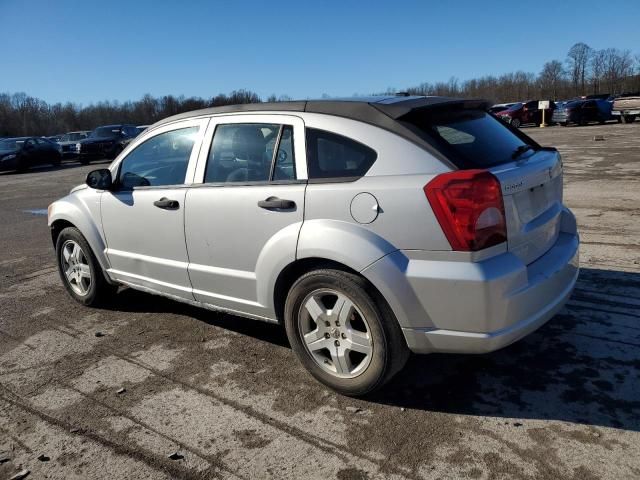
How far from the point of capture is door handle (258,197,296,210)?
11.0 feet

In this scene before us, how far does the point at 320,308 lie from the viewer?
3.28 meters

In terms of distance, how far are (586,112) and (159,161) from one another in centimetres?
3382

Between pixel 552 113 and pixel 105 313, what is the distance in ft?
119

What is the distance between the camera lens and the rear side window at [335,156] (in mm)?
3127

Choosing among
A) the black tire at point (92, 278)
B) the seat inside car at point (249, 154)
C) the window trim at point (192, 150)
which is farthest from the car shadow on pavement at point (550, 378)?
the black tire at point (92, 278)

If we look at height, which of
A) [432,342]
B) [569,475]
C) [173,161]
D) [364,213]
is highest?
[173,161]

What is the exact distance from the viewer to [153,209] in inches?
166

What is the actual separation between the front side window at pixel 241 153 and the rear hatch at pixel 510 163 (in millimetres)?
983

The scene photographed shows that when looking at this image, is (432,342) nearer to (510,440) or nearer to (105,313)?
(510,440)

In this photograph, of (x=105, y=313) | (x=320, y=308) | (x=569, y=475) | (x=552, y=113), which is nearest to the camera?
(x=569, y=475)

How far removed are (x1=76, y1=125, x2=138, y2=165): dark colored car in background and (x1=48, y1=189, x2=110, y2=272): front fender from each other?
78.4ft

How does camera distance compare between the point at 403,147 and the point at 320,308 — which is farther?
the point at 320,308

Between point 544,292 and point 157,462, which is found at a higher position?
point 544,292

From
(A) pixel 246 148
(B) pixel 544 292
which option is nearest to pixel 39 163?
(A) pixel 246 148
